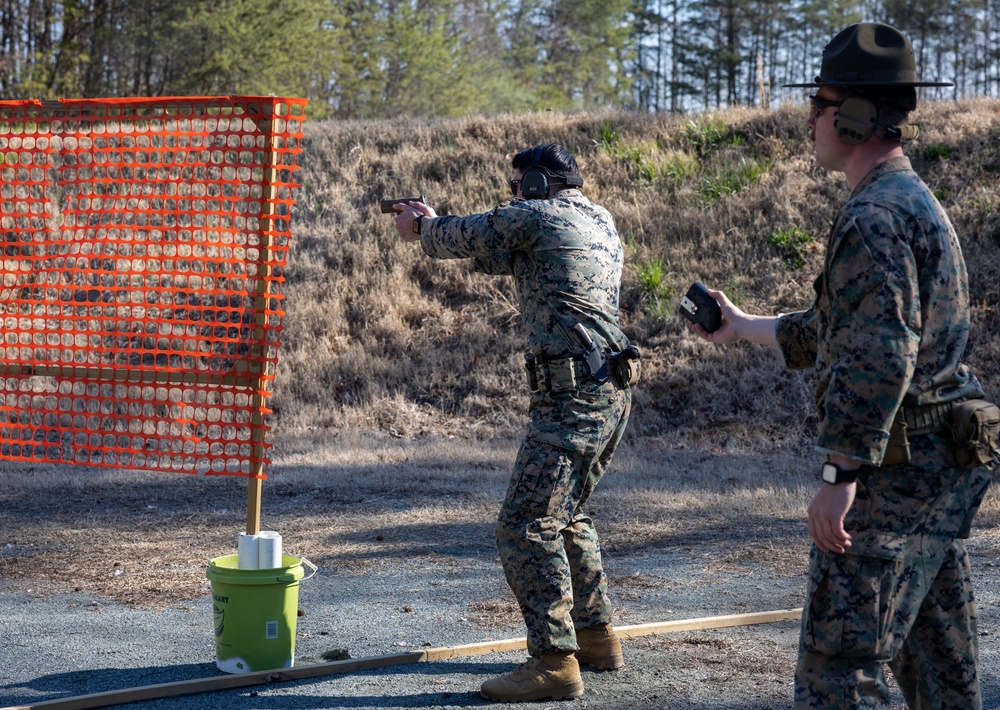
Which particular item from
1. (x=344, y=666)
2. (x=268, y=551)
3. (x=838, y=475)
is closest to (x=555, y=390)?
(x=268, y=551)

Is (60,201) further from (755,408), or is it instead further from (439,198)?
(755,408)

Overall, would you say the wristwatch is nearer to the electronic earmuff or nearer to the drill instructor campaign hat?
the electronic earmuff

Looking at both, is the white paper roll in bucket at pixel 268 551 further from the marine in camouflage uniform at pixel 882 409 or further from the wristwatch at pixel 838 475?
the wristwatch at pixel 838 475

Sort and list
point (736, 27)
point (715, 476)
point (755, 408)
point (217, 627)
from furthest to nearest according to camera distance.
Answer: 1. point (736, 27)
2. point (755, 408)
3. point (715, 476)
4. point (217, 627)

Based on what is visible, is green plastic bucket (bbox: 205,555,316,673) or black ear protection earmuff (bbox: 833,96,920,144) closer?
black ear protection earmuff (bbox: 833,96,920,144)

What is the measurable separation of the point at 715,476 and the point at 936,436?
676cm

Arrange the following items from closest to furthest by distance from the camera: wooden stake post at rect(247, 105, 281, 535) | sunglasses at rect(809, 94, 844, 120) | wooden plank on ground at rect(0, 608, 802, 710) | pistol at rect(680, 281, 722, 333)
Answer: sunglasses at rect(809, 94, 844, 120) → pistol at rect(680, 281, 722, 333) → wooden plank on ground at rect(0, 608, 802, 710) → wooden stake post at rect(247, 105, 281, 535)

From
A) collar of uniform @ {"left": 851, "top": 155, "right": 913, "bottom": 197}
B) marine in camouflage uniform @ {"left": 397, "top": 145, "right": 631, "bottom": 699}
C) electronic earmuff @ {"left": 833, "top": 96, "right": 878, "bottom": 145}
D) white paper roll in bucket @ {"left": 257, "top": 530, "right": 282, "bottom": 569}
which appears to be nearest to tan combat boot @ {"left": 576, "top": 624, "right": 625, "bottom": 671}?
marine in camouflage uniform @ {"left": 397, "top": 145, "right": 631, "bottom": 699}

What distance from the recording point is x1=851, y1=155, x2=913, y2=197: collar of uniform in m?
2.72

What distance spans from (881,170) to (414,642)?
10.1ft

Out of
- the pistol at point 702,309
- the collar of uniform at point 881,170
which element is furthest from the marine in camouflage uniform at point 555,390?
the collar of uniform at point 881,170

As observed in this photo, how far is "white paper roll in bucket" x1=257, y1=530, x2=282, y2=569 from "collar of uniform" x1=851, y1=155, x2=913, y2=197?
269 cm

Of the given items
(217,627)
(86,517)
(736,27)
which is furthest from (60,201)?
(736,27)

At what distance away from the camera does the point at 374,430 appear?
1166 centimetres
